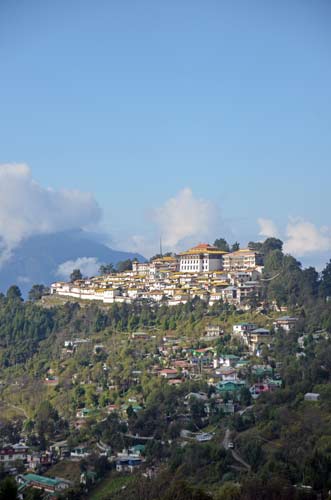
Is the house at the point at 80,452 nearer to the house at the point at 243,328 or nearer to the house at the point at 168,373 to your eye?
the house at the point at 168,373

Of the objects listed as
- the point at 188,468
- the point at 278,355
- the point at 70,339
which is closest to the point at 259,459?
the point at 188,468

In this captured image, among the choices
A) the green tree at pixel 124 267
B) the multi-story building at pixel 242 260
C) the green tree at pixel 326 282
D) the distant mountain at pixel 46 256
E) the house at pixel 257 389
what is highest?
the distant mountain at pixel 46 256

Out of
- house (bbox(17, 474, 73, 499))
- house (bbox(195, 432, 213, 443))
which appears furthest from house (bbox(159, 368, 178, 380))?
house (bbox(17, 474, 73, 499))

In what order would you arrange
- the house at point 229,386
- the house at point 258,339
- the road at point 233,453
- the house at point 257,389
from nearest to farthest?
the road at point 233,453 < the house at point 257,389 < the house at point 229,386 < the house at point 258,339

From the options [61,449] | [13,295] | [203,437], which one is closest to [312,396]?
[203,437]

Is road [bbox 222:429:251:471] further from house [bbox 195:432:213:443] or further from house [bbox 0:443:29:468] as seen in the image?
house [bbox 0:443:29:468]

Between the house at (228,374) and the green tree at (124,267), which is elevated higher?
the green tree at (124,267)

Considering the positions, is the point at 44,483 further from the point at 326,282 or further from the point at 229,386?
the point at 326,282

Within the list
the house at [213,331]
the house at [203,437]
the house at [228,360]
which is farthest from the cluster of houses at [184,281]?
the house at [203,437]

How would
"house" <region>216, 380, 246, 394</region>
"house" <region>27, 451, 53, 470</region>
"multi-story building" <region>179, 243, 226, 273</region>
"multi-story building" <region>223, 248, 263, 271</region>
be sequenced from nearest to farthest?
"house" <region>27, 451, 53, 470</region> < "house" <region>216, 380, 246, 394</region> < "multi-story building" <region>223, 248, 263, 271</region> < "multi-story building" <region>179, 243, 226, 273</region>
